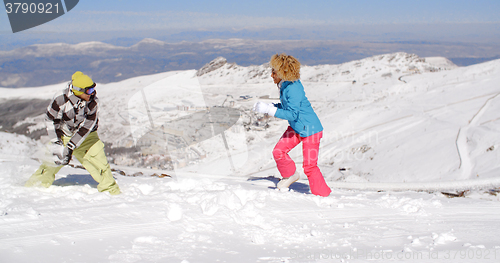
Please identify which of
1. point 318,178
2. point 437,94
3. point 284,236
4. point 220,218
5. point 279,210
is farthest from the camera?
point 437,94

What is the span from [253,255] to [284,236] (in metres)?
0.51

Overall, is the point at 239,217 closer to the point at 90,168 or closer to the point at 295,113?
the point at 295,113

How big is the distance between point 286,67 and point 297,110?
1.91 feet

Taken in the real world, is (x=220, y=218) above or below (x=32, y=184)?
below

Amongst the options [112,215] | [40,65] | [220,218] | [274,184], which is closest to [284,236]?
[220,218]

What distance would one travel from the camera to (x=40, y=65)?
15400 cm

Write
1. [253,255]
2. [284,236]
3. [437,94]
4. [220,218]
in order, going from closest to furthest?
1. [253,255]
2. [284,236]
3. [220,218]
4. [437,94]

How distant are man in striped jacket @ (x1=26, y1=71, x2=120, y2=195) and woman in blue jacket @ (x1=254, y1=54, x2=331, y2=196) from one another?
6.77 ft

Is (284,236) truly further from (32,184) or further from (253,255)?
(32,184)

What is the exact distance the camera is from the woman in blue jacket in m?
3.91

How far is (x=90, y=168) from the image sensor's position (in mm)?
3777

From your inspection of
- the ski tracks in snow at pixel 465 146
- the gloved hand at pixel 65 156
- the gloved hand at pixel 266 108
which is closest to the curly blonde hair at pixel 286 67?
the gloved hand at pixel 266 108

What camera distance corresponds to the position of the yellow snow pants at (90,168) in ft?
12.1

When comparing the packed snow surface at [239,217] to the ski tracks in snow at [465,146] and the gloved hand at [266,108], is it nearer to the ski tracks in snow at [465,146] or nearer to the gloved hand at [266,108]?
A: the ski tracks in snow at [465,146]
